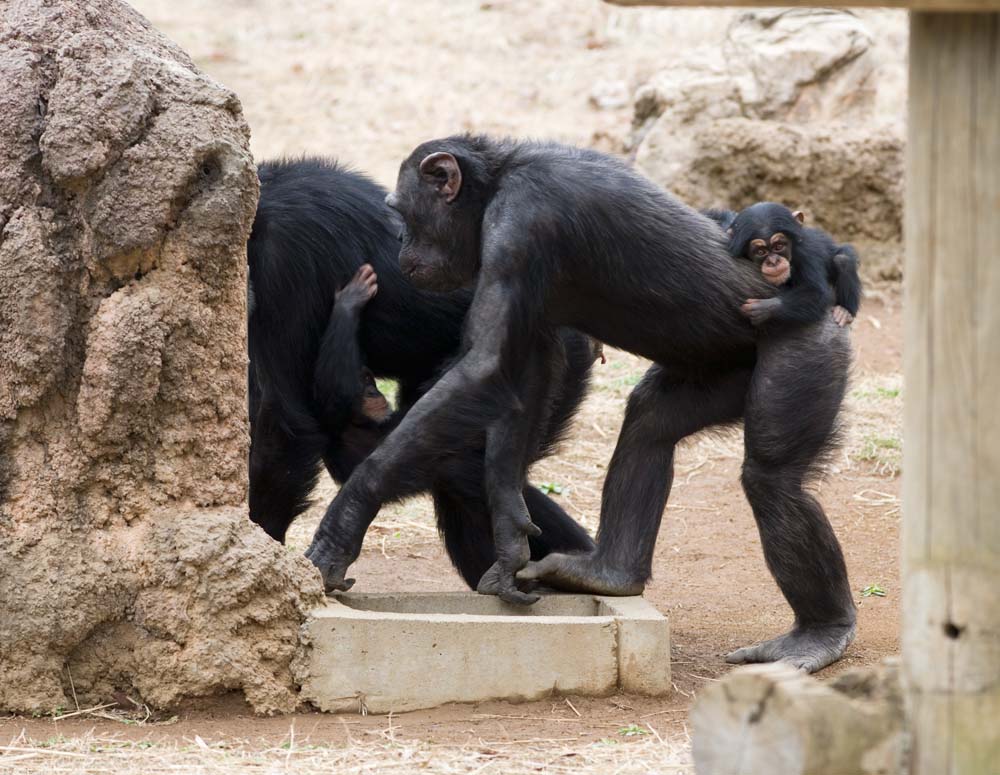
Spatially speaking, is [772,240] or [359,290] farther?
[359,290]

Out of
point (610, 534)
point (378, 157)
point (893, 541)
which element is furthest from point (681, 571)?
point (378, 157)

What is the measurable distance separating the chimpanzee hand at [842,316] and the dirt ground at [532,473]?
545mm

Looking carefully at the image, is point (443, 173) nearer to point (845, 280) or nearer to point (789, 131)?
point (845, 280)

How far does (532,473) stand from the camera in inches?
305

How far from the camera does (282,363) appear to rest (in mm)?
5113

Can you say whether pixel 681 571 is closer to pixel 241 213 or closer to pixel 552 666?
pixel 552 666

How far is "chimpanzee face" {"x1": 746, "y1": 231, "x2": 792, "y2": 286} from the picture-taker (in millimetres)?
4617

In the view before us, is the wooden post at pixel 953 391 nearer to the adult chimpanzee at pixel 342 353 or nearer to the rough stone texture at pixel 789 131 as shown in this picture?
the adult chimpanzee at pixel 342 353

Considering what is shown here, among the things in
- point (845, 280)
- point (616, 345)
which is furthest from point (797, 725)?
point (845, 280)

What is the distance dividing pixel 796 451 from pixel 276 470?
1.97 metres

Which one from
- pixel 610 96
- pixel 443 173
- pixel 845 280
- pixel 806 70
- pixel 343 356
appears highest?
pixel 610 96

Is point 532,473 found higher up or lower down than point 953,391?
lower down

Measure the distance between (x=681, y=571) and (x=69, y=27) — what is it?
3774mm

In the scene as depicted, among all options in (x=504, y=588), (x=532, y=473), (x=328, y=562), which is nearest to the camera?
(x=328, y=562)
